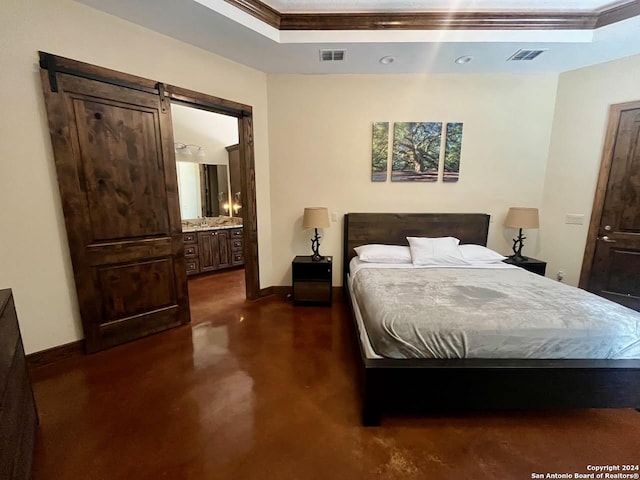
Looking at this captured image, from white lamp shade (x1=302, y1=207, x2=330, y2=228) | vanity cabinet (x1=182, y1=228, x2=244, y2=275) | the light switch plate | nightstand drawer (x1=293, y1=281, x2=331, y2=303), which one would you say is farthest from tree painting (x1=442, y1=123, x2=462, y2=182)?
vanity cabinet (x1=182, y1=228, x2=244, y2=275)

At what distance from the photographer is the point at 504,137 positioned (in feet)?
11.2

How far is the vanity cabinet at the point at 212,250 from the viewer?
4.44m

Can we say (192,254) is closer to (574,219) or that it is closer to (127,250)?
(127,250)

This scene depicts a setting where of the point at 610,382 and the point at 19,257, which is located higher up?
the point at 19,257

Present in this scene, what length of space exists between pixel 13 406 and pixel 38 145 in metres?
1.87

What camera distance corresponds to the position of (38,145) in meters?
2.02

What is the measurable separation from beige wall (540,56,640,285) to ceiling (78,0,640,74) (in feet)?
0.84

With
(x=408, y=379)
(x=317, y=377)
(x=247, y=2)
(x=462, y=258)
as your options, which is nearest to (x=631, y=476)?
(x=408, y=379)

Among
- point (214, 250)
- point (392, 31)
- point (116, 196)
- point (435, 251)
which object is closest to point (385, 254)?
point (435, 251)

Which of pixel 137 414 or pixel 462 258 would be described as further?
pixel 462 258

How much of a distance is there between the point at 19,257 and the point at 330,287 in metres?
2.82

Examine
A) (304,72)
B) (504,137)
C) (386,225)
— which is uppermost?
(304,72)

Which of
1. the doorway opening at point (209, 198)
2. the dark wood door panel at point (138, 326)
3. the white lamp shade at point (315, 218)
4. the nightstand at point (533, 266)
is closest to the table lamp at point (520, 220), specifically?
the nightstand at point (533, 266)

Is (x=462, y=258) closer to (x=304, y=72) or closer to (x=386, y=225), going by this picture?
(x=386, y=225)
